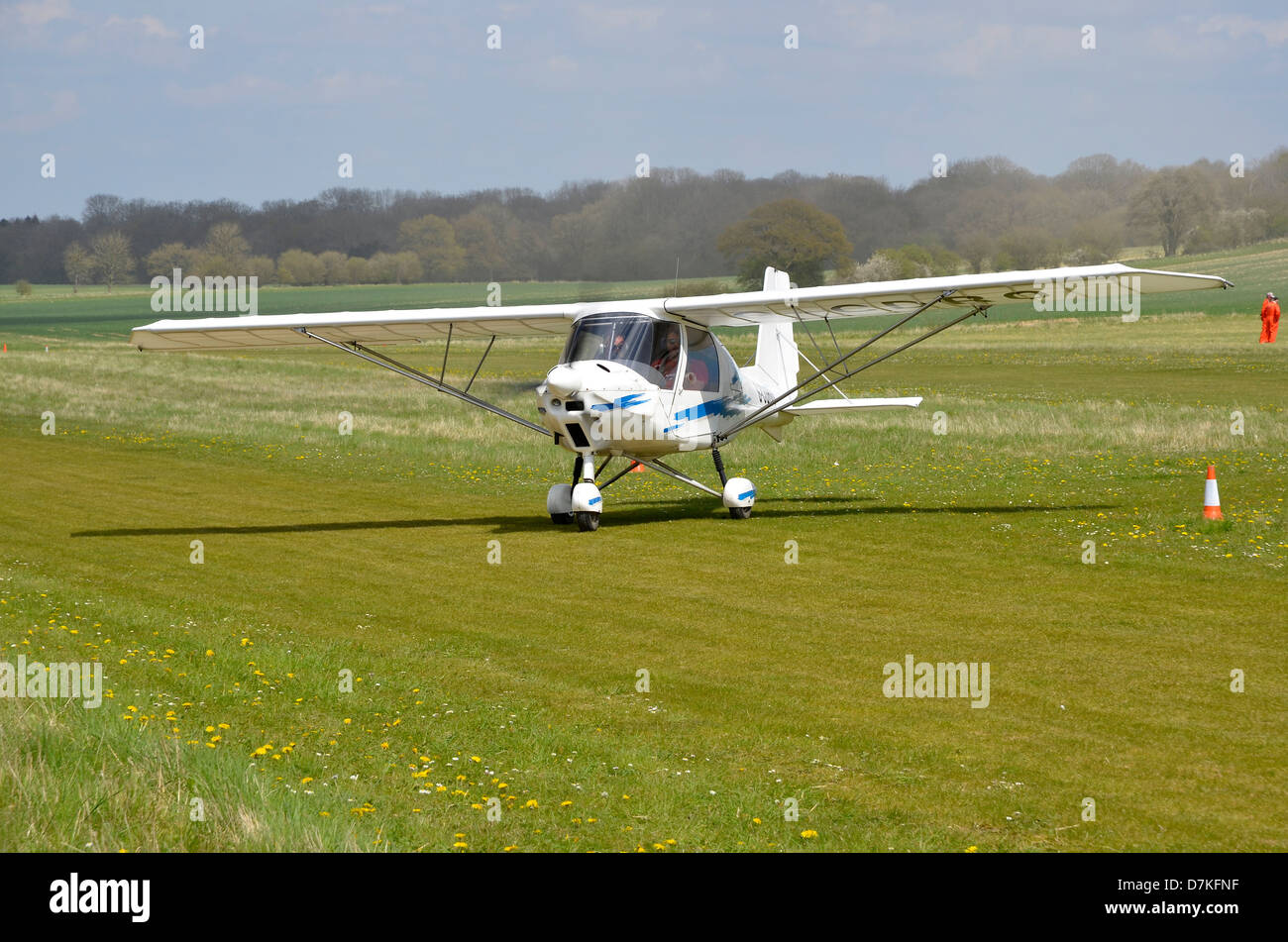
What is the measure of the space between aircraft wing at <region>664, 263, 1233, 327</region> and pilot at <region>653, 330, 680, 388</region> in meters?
0.37

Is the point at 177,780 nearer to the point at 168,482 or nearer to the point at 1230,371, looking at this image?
the point at 168,482

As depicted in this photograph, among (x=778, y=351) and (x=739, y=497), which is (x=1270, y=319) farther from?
(x=739, y=497)

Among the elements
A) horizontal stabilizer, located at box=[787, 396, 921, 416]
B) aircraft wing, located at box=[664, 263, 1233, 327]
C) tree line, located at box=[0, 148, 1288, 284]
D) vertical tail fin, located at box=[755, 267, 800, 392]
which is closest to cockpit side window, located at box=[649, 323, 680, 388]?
aircraft wing, located at box=[664, 263, 1233, 327]

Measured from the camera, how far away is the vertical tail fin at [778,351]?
21.0 meters

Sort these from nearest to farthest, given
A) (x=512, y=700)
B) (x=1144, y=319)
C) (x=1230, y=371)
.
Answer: (x=512, y=700), (x=1230, y=371), (x=1144, y=319)

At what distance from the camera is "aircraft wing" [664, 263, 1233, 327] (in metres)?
15.8

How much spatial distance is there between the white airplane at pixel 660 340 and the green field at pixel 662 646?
1231mm

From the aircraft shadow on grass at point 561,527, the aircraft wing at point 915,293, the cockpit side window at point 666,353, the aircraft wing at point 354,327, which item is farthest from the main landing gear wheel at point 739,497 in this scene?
the aircraft wing at point 354,327

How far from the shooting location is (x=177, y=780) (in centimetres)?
669

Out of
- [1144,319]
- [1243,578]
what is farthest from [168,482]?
[1144,319]

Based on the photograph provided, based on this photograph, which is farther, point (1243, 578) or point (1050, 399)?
point (1050, 399)

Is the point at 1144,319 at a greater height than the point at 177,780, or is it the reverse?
the point at 1144,319

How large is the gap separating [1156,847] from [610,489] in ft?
54.5

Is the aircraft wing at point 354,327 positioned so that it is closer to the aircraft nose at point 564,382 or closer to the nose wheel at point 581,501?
the aircraft nose at point 564,382
